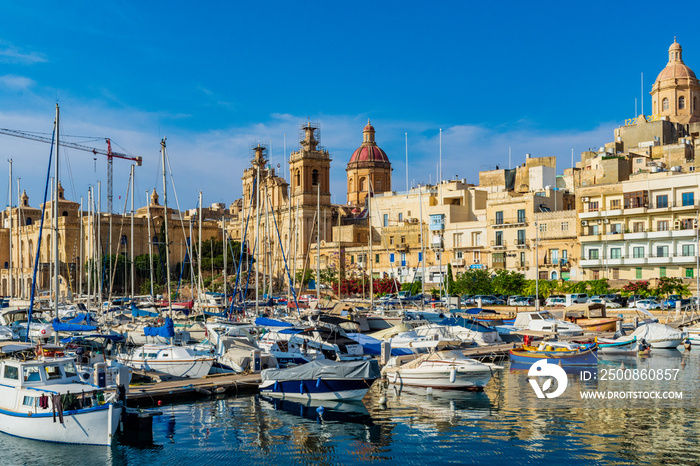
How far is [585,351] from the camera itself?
91.6 ft

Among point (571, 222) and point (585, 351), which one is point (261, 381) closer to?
point (585, 351)

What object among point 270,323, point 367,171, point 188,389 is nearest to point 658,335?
point 270,323

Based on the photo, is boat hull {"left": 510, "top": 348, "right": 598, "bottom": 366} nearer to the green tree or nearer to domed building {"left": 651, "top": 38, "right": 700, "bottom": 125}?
the green tree

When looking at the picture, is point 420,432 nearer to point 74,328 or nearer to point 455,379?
point 455,379

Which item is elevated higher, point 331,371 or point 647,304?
point 647,304

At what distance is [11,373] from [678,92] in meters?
74.3

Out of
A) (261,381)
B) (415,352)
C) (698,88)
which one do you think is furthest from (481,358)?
(698,88)

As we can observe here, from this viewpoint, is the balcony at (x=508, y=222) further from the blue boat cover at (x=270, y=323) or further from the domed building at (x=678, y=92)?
the blue boat cover at (x=270, y=323)

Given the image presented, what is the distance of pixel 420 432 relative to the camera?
19.3m

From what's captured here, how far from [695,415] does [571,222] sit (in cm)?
3805

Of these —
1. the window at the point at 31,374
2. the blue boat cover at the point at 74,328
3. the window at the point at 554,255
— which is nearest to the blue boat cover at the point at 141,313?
the blue boat cover at the point at 74,328

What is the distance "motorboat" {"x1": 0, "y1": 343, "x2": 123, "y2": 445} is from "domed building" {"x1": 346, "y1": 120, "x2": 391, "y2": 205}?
8058 centimetres

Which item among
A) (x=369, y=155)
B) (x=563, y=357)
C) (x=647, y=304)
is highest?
(x=369, y=155)

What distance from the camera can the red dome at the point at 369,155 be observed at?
100 meters
